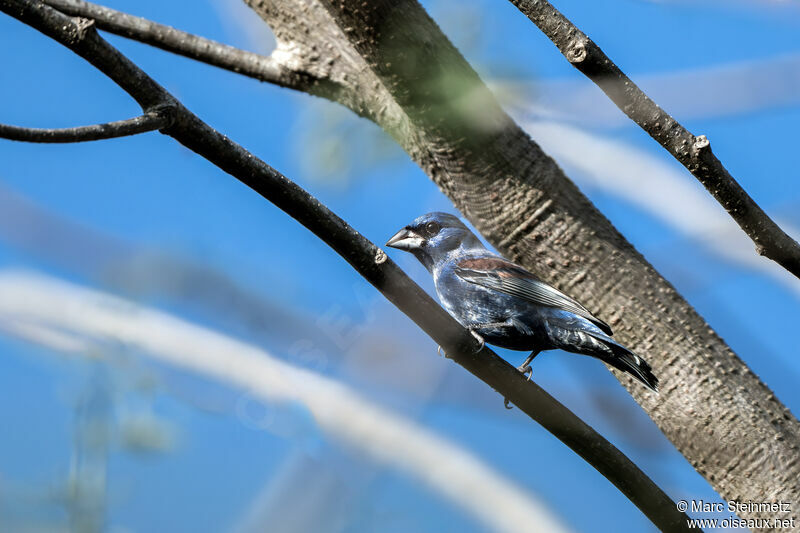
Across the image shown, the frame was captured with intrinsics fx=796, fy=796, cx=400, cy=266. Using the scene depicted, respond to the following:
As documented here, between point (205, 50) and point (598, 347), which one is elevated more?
point (205, 50)

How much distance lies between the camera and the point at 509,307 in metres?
3.55

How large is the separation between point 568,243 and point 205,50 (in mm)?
2761

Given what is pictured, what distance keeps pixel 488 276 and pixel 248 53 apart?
8.64ft

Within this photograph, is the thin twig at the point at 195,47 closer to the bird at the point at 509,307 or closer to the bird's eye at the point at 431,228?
the bird's eye at the point at 431,228

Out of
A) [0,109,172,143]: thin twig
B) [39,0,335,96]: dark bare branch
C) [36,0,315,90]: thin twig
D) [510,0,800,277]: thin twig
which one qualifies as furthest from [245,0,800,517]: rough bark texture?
[0,109,172,143]: thin twig

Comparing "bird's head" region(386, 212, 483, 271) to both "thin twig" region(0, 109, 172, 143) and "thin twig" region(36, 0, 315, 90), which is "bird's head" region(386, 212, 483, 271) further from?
"thin twig" region(36, 0, 315, 90)

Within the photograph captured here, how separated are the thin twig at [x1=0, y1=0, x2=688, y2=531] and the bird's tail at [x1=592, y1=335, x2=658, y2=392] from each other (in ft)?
0.98

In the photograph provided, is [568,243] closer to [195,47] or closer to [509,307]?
[509,307]

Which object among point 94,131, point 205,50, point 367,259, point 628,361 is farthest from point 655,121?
point 205,50

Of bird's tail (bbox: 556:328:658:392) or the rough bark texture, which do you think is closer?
bird's tail (bbox: 556:328:658:392)

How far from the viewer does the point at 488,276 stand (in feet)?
12.3

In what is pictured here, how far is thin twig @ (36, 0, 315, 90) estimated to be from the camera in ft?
17.2

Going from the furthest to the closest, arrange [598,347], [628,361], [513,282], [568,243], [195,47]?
1. [195,47]
2. [568,243]
3. [513,282]
4. [598,347]
5. [628,361]

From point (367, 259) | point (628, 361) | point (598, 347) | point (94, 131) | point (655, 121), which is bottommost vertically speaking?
point (628, 361)
